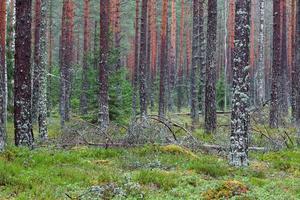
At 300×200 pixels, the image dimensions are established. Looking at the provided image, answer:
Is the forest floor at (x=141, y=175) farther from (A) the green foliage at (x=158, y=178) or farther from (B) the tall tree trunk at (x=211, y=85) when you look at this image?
(B) the tall tree trunk at (x=211, y=85)

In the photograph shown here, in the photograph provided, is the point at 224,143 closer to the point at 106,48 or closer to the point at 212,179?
the point at 212,179

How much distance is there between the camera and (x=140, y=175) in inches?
371

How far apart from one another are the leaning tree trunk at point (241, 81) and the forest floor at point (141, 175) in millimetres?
714

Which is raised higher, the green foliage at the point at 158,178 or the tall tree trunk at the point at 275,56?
the tall tree trunk at the point at 275,56

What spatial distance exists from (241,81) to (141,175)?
3501 millimetres

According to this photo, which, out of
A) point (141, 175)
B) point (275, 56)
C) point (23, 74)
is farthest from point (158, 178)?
point (275, 56)

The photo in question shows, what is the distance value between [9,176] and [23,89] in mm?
3744

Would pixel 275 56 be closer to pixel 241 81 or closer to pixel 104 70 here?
pixel 104 70

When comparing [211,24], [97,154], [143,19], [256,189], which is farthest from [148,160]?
[143,19]

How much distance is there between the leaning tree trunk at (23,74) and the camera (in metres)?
11.7

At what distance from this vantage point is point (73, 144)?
1404 centimetres

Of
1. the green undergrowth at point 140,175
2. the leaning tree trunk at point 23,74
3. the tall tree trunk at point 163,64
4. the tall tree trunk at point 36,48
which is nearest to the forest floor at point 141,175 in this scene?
the green undergrowth at point 140,175

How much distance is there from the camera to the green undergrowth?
8227 mm

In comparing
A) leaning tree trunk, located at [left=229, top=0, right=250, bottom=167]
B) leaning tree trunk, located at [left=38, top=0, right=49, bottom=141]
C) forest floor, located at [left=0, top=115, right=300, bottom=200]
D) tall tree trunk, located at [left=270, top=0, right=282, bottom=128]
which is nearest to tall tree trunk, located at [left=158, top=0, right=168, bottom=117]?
tall tree trunk, located at [left=270, top=0, right=282, bottom=128]
